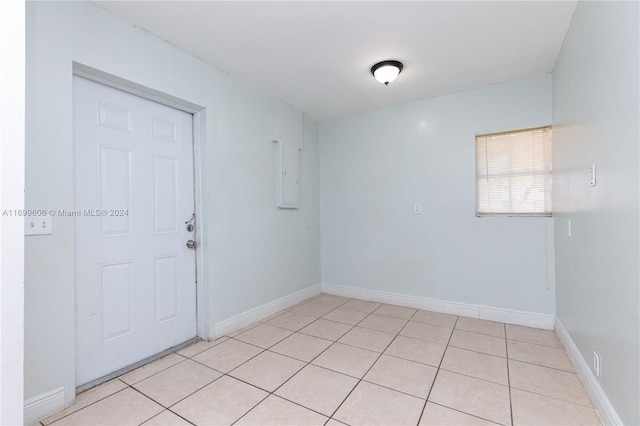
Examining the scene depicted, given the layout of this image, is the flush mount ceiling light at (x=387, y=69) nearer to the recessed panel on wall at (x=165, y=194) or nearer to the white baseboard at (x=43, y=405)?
the recessed panel on wall at (x=165, y=194)

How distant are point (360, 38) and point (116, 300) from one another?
2725 mm

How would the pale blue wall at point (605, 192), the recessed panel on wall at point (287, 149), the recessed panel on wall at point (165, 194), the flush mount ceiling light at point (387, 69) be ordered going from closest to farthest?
the pale blue wall at point (605, 192)
the recessed panel on wall at point (165, 194)
the flush mount ceiling light at point (387, 69)
the recessed panel on wall at point (287, 149)

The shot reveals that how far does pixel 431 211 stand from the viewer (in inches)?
135

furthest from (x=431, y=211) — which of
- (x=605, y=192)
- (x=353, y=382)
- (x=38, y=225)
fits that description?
(x=38, y=225)

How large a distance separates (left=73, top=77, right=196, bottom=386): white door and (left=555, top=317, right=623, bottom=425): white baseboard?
2.89 m

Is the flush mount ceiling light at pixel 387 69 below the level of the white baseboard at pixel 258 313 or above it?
above

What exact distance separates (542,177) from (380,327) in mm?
2247

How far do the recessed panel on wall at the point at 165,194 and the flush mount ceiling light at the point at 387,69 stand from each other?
2002 mm

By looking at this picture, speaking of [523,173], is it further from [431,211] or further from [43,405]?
[43,405]

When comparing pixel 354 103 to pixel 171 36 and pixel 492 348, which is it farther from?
pixel 492 348

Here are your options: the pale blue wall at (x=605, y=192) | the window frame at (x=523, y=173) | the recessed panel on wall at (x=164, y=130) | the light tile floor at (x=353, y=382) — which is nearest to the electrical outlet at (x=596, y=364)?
the pale blue wall at (x=605, y=192)

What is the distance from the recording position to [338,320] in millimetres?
3152

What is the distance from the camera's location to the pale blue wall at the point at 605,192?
4.08ft

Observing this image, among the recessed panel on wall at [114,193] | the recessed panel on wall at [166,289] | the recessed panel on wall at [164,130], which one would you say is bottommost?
the recessed panel on wall at [166,289]
